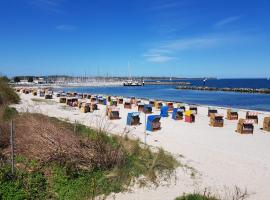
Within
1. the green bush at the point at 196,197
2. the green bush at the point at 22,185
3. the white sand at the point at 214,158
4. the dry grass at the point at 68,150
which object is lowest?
the white sand at the point at 214,158

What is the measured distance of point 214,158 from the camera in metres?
11.0

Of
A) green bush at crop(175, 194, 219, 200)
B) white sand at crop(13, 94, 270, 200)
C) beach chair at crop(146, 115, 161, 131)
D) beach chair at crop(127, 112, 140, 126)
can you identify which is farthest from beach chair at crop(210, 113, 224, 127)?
green bush at crop(175, 194, 219, 200)

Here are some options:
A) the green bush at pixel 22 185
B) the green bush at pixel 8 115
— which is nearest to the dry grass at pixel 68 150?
the green bush at pixel 22 185

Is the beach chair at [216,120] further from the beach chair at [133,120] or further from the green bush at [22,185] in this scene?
the green bush at [22,185]

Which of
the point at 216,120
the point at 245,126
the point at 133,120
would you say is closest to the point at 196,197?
the point at 245,126

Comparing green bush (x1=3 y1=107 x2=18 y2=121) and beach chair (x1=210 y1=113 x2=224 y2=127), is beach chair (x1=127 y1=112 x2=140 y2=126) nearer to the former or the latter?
beach chair (x1=210 y1=113 x2=224 y2=127)

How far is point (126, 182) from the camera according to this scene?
7.73 m

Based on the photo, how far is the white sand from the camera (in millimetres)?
7715

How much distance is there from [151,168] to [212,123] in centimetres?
1144

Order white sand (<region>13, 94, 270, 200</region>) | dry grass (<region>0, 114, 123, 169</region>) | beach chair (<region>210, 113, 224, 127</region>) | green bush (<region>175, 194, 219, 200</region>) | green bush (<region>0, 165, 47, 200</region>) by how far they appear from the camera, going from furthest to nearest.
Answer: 1. beach chair (<region>210, 113, 224, 127</region>)
2. dry grass (<region>0, 114, 123, 169</region>)
3. white sand (<region>13, 94, 270, 200</region>)
4. green bush (<region>175, 194, 219, 200</region>)
5. green bush (<region>0, 165, 47, 200</region>)

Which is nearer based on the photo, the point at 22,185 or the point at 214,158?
the point at 22,185

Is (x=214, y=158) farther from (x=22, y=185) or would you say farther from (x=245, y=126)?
(x=22, y=185)

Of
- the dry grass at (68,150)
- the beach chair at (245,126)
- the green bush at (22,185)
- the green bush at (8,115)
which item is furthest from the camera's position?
the beach chair at (245,126)

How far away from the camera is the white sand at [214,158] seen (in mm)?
7715
